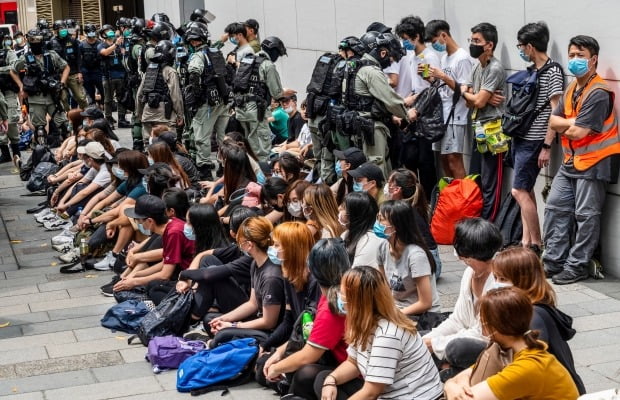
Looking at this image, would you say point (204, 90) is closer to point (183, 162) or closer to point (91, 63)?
point (183, 162)

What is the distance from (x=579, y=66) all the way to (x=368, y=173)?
73.9 inches

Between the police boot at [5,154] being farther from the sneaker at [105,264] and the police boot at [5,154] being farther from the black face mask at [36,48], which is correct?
the sneaker at [105,264]

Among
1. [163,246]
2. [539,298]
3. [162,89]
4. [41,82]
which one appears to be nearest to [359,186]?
[163,246]

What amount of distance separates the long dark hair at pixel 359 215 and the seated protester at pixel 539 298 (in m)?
2.12

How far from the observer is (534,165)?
9844 millimetres

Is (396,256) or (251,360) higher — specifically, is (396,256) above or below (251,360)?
above

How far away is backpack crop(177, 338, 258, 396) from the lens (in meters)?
7.35

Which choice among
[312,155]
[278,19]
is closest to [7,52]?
[278,19]

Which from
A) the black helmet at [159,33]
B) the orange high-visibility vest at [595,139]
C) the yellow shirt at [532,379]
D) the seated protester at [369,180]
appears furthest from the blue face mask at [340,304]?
the black helmet at [159,33]

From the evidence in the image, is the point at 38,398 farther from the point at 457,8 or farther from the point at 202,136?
the point at 202,136

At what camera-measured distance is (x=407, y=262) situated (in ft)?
23.5

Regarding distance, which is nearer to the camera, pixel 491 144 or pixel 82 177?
pixel 491 144

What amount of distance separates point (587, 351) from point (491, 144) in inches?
126

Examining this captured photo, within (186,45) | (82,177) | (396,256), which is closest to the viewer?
(396,256)
